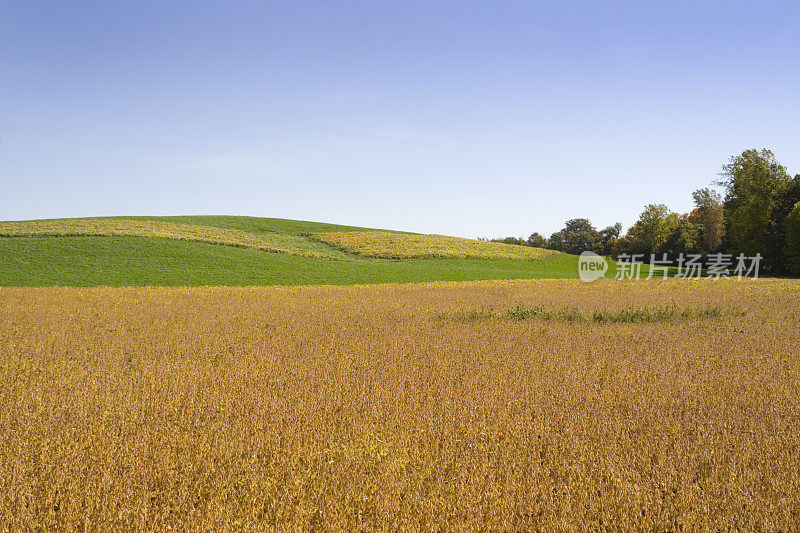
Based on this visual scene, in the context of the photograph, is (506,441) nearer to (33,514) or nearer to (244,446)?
(244,446)

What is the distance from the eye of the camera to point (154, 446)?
178 inches

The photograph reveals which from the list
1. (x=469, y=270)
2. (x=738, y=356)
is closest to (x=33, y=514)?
(x=738, y=356)

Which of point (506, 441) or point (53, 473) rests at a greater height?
point (506, 441)

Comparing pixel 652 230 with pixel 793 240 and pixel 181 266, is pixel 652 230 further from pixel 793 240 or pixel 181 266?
pixel 181 266

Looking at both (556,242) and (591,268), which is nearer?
(591,268)

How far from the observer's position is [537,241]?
10450cm

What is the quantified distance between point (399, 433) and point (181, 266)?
31.5 metres

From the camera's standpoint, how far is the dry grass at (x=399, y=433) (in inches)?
137

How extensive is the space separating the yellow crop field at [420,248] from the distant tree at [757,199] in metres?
18.0

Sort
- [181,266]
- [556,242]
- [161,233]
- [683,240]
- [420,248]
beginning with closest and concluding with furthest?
[181,266] → [161,233] → [420,248] → [683,240] → [556,242]

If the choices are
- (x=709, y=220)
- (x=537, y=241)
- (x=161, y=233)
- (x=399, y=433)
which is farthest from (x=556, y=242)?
(x=399, y=433)

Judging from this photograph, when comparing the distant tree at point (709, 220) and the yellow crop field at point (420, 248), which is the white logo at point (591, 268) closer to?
the yellow crop field at point (420, 248)

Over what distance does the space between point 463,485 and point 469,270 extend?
35132mm

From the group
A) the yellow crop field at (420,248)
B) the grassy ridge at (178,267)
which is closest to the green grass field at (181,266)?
the grassy ridge at (178,267)
